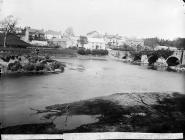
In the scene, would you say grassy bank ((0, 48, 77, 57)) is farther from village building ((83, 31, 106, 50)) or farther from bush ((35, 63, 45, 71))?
village building ((83, 31, 106, 50))

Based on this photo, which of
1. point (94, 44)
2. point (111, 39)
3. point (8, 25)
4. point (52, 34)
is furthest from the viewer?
point (111, 39)

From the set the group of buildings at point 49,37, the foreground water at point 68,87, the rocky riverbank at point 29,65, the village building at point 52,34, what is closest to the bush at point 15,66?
the rocky riverbank at point 29,65

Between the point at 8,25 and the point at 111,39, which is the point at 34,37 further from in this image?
the point at 111,39

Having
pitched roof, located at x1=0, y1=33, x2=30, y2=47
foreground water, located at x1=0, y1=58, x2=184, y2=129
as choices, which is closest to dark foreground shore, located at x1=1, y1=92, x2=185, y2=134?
foreground water, located at x1=0, y1=58, x2=184, y2=129

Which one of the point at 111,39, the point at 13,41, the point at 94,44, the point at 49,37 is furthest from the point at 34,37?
the point at 111,39

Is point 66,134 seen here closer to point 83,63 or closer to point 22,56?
point 22,56

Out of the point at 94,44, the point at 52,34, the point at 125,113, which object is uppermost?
the point at 52,34
